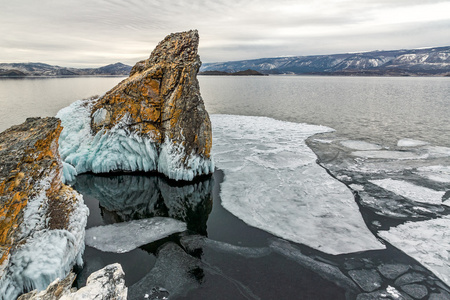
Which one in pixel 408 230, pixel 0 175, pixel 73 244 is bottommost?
pixel 408 230

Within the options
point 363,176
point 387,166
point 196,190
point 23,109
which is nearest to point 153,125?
point 196,190

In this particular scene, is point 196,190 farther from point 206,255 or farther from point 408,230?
point 408,230

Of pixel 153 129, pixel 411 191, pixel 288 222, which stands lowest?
pixel 288 222

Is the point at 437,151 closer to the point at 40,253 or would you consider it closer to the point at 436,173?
the point at 436,173

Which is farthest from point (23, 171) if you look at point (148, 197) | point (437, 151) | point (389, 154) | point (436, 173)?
point (437, 151)

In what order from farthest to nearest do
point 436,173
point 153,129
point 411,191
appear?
point 153,129 → point 436,173 → point 411,191

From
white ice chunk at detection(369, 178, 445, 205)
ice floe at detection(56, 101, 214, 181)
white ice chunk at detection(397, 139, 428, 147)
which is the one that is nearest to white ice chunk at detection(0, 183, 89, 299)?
ice floe at detection(56, 101, 214, 181)
